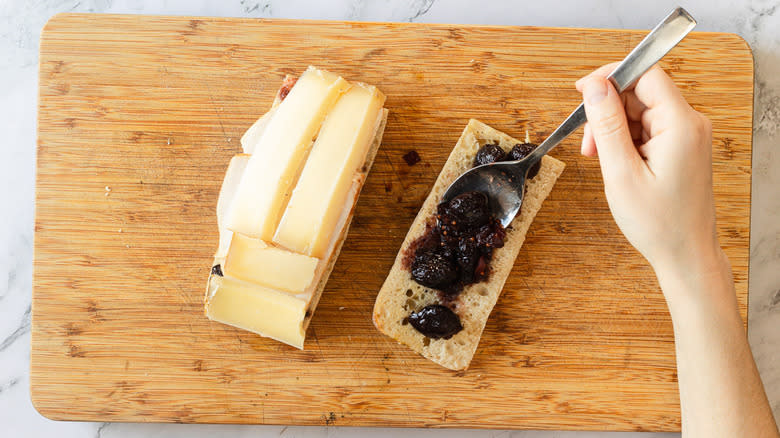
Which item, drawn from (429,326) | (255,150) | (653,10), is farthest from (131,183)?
(653,10)

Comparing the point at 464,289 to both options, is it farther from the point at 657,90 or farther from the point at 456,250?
the point at 657,90

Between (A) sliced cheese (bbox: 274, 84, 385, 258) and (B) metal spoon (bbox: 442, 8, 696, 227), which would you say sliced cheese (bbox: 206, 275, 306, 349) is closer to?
(A) sliced cheese (bbox: 274, 84, 385, 258)

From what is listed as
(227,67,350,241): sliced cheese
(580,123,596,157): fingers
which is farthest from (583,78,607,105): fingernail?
(227,67,350,241): sliced cheese

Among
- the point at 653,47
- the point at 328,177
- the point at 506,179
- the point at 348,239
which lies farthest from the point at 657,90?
the point at 348,239

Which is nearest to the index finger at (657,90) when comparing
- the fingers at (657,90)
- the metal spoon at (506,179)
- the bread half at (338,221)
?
the fingers at (657,90)

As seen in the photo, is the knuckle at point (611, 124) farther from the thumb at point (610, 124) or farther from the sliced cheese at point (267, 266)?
the sliced cheese at point (267, 266)
